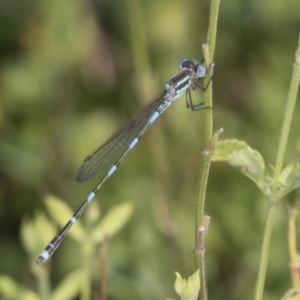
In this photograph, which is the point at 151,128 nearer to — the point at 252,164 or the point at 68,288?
the point at 68,288

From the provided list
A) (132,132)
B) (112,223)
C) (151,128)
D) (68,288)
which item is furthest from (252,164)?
(151,128)

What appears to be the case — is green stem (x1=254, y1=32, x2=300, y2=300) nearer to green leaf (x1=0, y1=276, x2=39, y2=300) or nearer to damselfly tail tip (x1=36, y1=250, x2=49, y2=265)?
damselfly tail tip (x1=36, y1=250, x2=49, y2=265)

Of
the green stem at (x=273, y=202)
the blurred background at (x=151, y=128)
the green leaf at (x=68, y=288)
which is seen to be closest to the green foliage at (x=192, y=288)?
the green stem at (x=273, y=202)

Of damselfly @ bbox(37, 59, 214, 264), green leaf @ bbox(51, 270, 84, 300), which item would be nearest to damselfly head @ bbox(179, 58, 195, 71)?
damselfly @ bbox(37, 59, 214, 264)

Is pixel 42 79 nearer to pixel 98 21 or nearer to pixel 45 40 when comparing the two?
pixel 45 40

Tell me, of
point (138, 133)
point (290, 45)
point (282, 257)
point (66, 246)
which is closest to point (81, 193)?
point (66, 246)

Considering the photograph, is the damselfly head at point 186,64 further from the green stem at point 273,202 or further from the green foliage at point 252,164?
the green stem at point 273,202

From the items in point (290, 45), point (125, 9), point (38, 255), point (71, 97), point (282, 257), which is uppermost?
point (290, 45)

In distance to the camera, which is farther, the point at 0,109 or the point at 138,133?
the point at 0,109

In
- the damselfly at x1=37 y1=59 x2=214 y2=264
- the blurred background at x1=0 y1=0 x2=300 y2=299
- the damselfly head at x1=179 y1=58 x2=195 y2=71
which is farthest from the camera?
the blurred background at x1=0 y1=0 x2=300 y2=299
